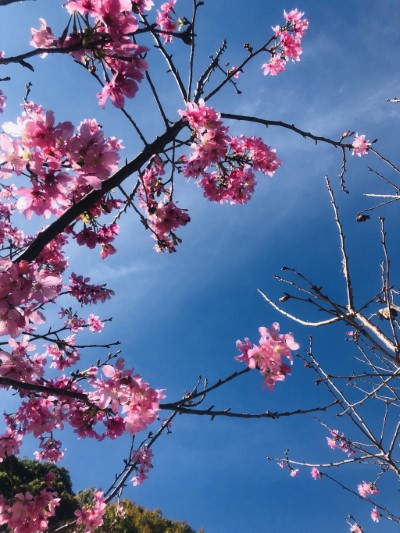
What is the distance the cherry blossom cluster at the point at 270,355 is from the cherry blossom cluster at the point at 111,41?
5.85 ft

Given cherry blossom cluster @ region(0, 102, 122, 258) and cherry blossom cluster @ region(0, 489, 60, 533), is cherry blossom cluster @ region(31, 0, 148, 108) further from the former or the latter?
cherry blossom cluster @ region(0, 489, 60, 533)

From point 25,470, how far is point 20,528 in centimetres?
1943

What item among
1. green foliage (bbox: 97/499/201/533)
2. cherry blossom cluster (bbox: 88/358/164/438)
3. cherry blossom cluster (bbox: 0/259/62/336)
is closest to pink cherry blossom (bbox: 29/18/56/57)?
cherry blossom cluster (bbox: 0/259/62/336)

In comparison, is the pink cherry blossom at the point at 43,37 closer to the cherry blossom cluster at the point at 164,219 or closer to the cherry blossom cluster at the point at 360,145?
the cherry blossom cluster at the point at 164,219

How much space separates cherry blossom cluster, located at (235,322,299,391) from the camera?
236 centimetres

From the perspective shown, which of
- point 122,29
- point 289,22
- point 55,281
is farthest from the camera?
point 289,22

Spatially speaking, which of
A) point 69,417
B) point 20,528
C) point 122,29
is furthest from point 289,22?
point 20,528

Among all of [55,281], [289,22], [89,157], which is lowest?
[55,281]

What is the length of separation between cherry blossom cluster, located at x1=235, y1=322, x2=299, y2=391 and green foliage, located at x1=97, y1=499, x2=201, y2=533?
40.1 ft

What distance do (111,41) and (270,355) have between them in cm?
201

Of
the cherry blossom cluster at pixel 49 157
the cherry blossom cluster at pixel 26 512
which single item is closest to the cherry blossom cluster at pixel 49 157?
the cherry blossom cluster at pixel 49 157

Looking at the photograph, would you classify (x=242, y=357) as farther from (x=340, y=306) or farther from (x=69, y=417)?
(x=69, y=417)

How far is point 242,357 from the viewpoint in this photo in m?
2.42

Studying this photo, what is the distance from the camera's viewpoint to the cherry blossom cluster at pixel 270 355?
7.75ft
